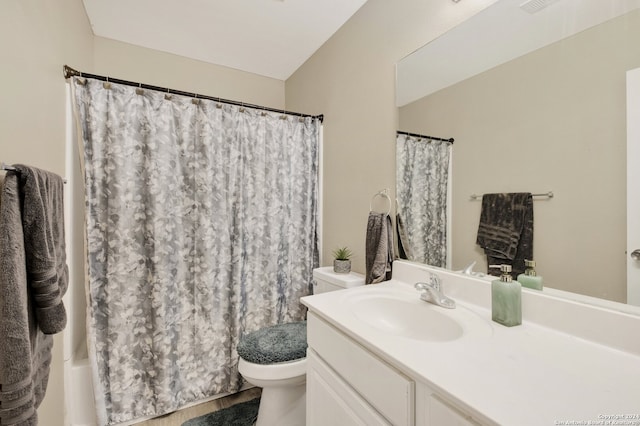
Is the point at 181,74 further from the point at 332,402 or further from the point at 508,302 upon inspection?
the point at 508,302

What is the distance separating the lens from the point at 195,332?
1.76 m

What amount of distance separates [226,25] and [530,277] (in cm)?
228

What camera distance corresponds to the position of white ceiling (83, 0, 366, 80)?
1.75 meters

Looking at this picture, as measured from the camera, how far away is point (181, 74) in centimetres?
233

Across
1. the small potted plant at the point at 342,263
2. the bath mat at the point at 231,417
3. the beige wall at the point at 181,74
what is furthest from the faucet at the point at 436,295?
the beige wall at the point at 181,74

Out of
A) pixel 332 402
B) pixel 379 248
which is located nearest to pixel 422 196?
pixel 379 248

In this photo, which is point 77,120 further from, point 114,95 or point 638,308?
point 638,308

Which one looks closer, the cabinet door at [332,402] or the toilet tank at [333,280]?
the cabinet door at [332,402]

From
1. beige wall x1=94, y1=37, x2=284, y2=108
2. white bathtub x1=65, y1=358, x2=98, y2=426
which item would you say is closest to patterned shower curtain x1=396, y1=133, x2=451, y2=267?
beige wall x1=94, y1=37, x2=284, y2=108

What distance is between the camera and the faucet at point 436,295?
1103 millimetres

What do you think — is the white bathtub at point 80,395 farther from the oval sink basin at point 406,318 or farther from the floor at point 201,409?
the oval sink basin at point 406,318

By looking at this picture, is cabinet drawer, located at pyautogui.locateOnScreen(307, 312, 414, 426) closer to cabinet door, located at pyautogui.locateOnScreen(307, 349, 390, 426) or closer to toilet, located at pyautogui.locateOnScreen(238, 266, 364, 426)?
cabinet door, located at pyautogui.locateOnScreen(307, 349, 390, 426)

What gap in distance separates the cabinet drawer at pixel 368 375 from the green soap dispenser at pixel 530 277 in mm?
614

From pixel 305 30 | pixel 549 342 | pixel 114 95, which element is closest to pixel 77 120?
pixel 114 95
